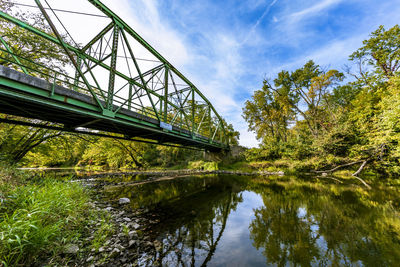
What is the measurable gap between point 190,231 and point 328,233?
4203 mm

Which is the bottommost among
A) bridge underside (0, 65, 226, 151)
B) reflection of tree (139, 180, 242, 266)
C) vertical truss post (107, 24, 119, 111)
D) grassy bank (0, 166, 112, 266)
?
reflection of tree (139, 180, 242, 266)

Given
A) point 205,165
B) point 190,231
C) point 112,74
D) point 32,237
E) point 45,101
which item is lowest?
point 190,231

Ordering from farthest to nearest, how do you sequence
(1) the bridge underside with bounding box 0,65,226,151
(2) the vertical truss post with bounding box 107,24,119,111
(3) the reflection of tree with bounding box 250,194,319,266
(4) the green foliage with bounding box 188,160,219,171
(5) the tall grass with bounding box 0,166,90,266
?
(4) the green foliage with bounding box 188,160,219,171
(2) the vertical truss post with bounding box 107,24,119,111
(1) the bridge underside with bounding box 0,65,226,151
(3) the reflection of tree with bounding box 250,194,319,266
(5) the tall grass with bounding box 0,166,90,266

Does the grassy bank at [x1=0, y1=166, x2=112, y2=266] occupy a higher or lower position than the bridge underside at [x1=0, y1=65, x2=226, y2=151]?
lower

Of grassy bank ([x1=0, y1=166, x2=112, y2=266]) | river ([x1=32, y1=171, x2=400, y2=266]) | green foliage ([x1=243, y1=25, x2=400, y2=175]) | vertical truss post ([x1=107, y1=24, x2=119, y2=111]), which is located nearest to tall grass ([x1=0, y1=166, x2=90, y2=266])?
grassy bank ([x1=0, y1=166, x2=112, y2=266])

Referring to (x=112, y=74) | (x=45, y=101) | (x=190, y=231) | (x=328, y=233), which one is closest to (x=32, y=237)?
(x=190, y=231)

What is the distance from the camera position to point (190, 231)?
454 cm

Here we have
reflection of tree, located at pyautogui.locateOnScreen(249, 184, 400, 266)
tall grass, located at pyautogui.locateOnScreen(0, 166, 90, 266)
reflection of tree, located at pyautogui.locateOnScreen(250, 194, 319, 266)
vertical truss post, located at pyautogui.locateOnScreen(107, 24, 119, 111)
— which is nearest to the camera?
→ tall grass, located at pyautogui.locateOnScreen(0, 166, 90, 266)

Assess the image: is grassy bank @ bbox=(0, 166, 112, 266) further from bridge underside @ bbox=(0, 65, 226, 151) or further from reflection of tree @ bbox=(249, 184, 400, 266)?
reflection of tree @ bbox=(249, 184, 400, 266)

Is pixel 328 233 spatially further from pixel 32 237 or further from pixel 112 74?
pixel 112 74

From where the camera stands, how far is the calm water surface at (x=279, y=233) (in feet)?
10.5

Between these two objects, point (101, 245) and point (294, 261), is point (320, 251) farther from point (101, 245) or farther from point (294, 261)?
point (101, 245)

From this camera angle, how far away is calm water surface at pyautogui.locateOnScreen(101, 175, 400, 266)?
3186 millimetres

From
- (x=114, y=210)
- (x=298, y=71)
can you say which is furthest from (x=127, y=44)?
(x=298, y=71)
